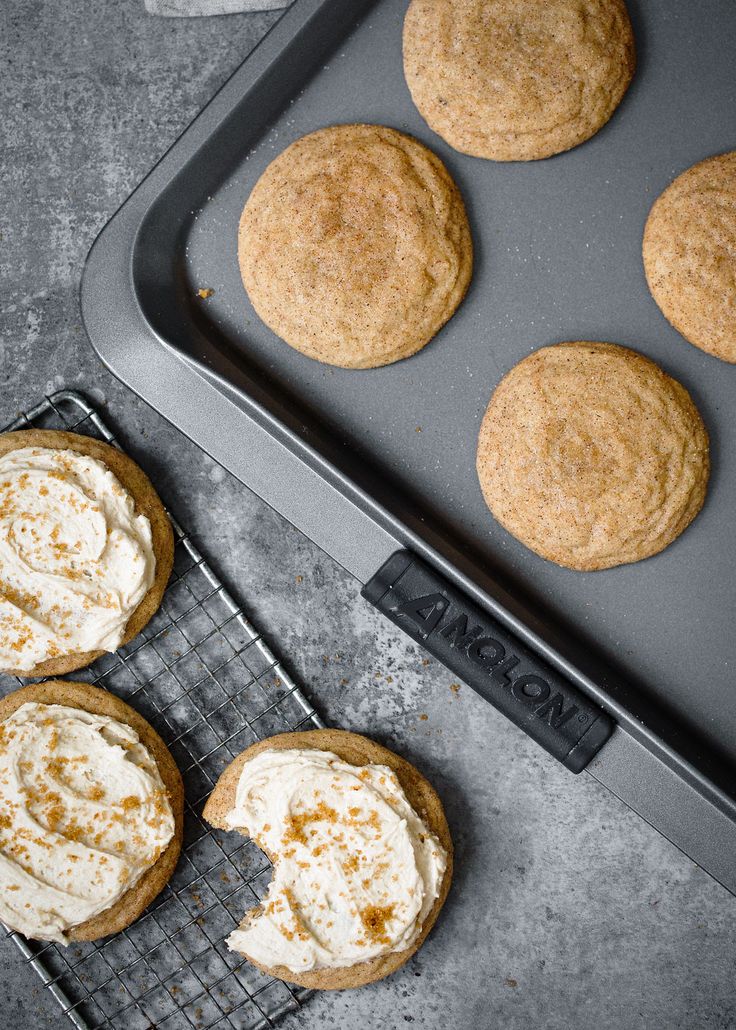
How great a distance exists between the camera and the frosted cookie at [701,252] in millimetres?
1795

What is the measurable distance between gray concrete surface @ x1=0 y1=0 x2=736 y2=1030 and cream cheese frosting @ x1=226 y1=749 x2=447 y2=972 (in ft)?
0.75

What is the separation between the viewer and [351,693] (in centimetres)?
215

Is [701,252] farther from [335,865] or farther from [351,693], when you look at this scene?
[335,865]

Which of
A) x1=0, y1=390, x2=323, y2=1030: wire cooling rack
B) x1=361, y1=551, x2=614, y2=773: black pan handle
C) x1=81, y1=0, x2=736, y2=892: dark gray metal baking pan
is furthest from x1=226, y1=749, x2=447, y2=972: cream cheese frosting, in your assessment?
x1=81, y1=0, x2=736, y2=892: dark gray metal baking pan

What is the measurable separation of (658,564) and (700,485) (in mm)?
213

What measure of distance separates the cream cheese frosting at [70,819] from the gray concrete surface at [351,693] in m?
0.40

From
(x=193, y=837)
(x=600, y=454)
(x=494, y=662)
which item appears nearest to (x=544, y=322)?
(x=600, y=454)

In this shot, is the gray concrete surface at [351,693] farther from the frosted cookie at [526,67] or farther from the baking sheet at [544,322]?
the frosted cookie at [526,67]

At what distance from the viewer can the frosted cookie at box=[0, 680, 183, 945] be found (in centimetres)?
196

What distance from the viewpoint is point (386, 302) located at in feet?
6.16

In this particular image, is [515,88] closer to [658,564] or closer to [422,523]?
[422,523]

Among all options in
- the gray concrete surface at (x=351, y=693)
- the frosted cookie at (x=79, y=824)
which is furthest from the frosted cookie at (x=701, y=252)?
the frosted cookie at (x=79, y=824)

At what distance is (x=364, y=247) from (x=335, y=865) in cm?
149

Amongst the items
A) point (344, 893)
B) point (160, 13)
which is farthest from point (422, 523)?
point (160, 13)
